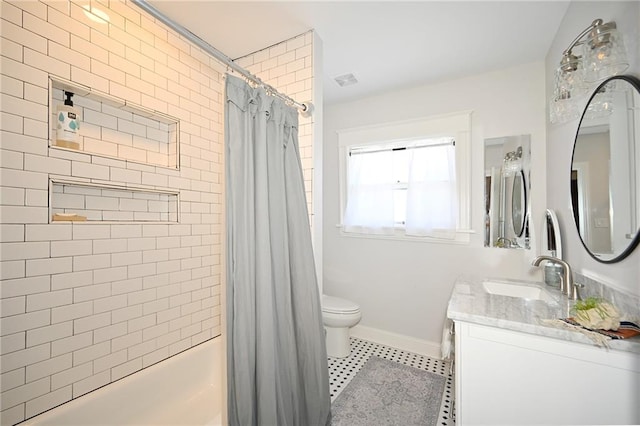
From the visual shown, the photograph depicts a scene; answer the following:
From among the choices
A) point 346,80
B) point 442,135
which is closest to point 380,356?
point 442,135

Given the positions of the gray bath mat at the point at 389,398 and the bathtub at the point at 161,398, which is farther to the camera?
the gray bath mat at the point at 389,398

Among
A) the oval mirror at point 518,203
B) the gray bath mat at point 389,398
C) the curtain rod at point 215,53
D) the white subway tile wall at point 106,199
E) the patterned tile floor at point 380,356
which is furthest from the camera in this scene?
the oval mirror at point 518,203

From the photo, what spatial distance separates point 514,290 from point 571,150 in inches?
36.5

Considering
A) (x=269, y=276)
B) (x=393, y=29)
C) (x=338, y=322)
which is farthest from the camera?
(x=338, y=322)

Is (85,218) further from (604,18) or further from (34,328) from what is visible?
(604,18)

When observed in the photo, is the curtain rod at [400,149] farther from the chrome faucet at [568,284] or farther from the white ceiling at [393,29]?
the chrome faucet at [568,284]

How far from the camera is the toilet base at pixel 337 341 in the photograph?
2.34 metres

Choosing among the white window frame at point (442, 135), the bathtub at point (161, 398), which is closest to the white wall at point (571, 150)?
the white window frame at point (442, 135)

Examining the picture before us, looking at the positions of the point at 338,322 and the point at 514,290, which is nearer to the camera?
the point at 514,290

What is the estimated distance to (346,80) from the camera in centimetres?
233

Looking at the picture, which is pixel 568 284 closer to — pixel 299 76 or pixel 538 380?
pixel 538 380

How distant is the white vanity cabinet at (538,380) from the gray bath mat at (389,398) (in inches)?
21.7

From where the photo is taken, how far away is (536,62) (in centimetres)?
200

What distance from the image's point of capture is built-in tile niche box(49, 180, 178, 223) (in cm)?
124
